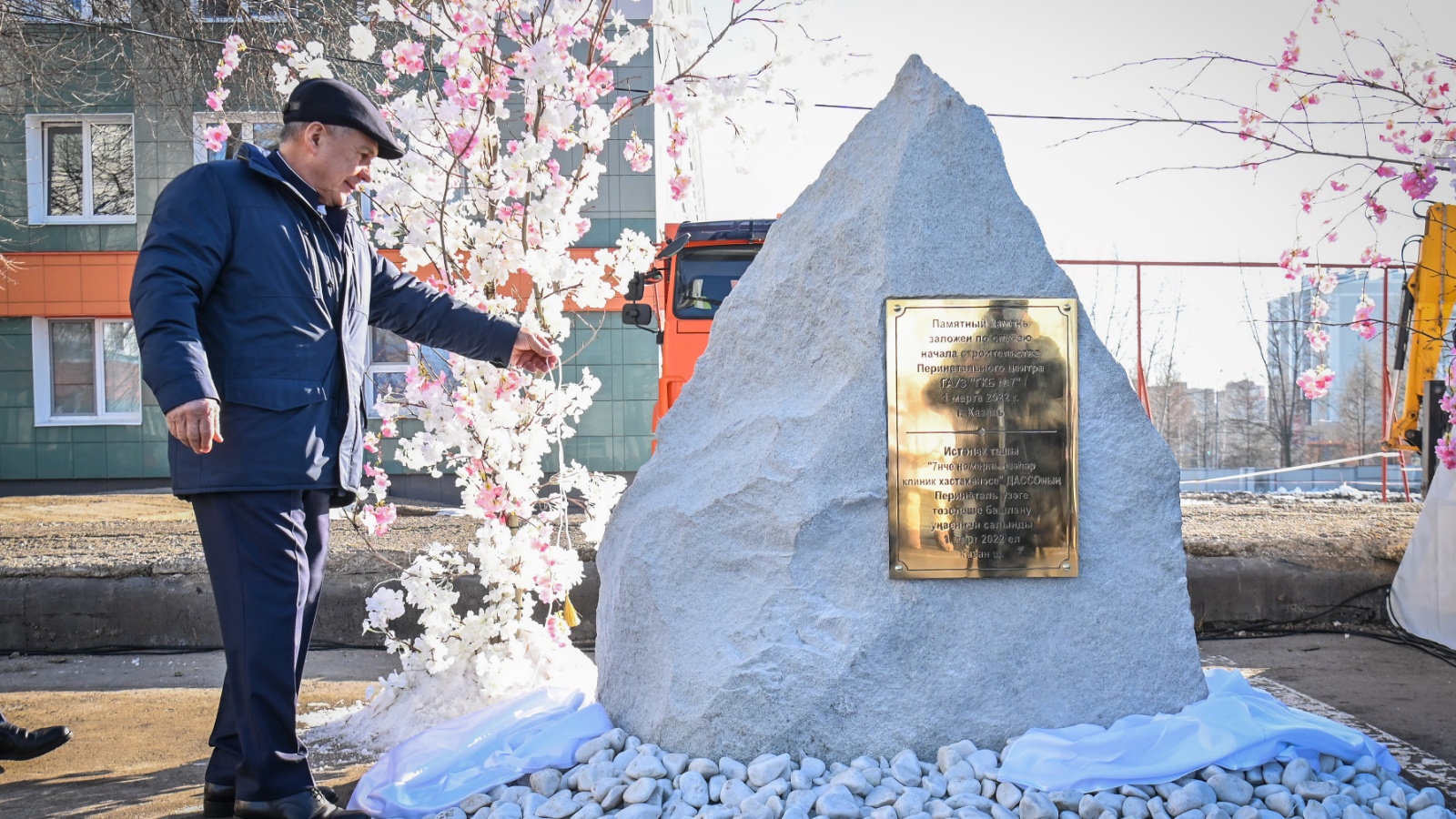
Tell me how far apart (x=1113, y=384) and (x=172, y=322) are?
243 centimetres

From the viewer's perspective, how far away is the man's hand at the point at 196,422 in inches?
89.6

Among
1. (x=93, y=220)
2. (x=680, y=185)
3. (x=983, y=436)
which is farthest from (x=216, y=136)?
(x=93, y=220)

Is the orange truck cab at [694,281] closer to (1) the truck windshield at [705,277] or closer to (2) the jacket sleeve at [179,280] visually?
(1) the truck windshield at [705,277]

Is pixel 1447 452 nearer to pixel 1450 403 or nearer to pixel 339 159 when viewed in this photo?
pixel 1450 403

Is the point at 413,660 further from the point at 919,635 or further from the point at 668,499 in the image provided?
the point at 919,635

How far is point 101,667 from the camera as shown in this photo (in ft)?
15.6

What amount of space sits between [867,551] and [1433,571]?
352 cm

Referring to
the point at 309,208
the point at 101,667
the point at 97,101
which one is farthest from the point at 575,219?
the point at 97,101

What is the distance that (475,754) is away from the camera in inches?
111

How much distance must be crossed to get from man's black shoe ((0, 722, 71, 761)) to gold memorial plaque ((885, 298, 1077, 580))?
2602 mm

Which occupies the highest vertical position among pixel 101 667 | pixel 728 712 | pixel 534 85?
pixel 534 85

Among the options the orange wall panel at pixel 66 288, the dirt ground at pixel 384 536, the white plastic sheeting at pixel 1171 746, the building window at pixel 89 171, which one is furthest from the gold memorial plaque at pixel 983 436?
the building window at pixel 89 171

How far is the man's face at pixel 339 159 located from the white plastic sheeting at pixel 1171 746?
230 centimetres

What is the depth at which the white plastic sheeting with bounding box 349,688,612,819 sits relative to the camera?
2654 millimetres
